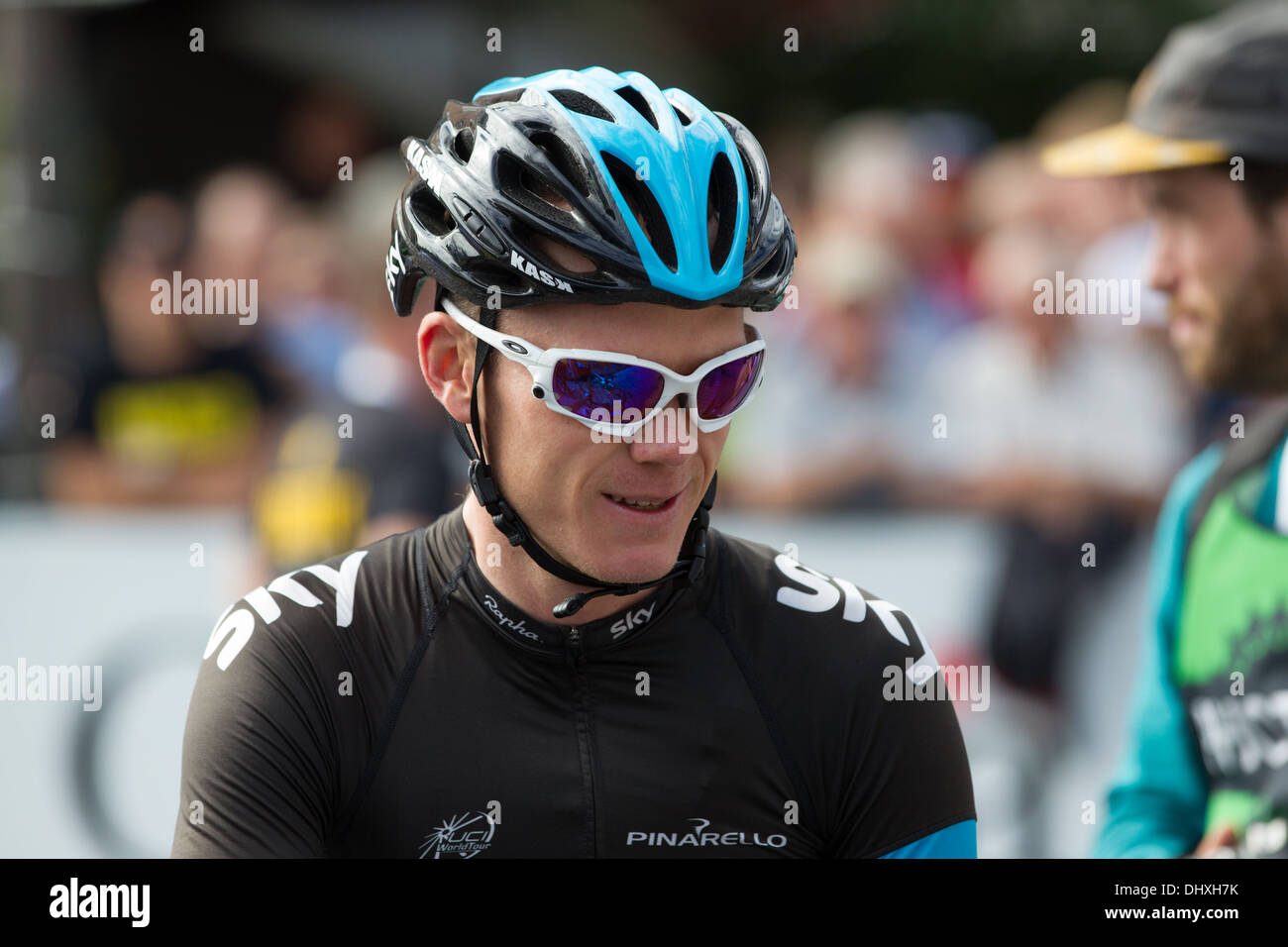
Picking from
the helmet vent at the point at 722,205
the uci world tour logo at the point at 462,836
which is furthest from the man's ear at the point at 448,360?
the uci world tour logo at the point at 462,836

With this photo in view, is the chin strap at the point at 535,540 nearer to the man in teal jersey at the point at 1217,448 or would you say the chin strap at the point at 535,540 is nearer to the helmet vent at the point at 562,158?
the helmet vent at the point at 562,158

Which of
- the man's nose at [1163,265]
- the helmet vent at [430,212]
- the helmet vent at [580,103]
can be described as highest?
the helmet vent at [580,103]

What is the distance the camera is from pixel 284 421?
764 cm

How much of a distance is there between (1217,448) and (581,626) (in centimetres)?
185

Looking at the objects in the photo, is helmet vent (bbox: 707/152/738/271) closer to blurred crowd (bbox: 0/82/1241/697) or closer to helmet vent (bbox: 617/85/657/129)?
helmet vent (bbox: 617/85/657/129)

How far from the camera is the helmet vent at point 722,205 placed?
99.3 inches

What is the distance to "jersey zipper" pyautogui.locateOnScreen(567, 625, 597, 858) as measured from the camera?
96.9 inches

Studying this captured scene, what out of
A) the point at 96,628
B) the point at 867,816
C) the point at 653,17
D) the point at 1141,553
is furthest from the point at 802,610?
the point at 653,17

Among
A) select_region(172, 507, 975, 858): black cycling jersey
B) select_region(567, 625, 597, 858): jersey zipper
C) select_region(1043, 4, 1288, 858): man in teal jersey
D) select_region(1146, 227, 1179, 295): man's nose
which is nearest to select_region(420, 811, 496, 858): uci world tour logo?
select_region(172, 507, 975, 858): black cycling jersey

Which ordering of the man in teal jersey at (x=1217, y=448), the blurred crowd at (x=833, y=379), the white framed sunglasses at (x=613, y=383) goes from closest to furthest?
1. the white framed sunglasses at (x=613, y=383)
2. the man in teal jersey at (x=1217, y=448)
3. the blurred crowd at (x=833, y=379)

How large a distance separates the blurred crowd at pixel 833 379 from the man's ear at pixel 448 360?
8.50 ft

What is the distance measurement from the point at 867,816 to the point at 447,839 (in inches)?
27.6

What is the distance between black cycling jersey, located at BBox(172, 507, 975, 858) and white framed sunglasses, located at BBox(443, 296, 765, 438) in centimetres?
36
